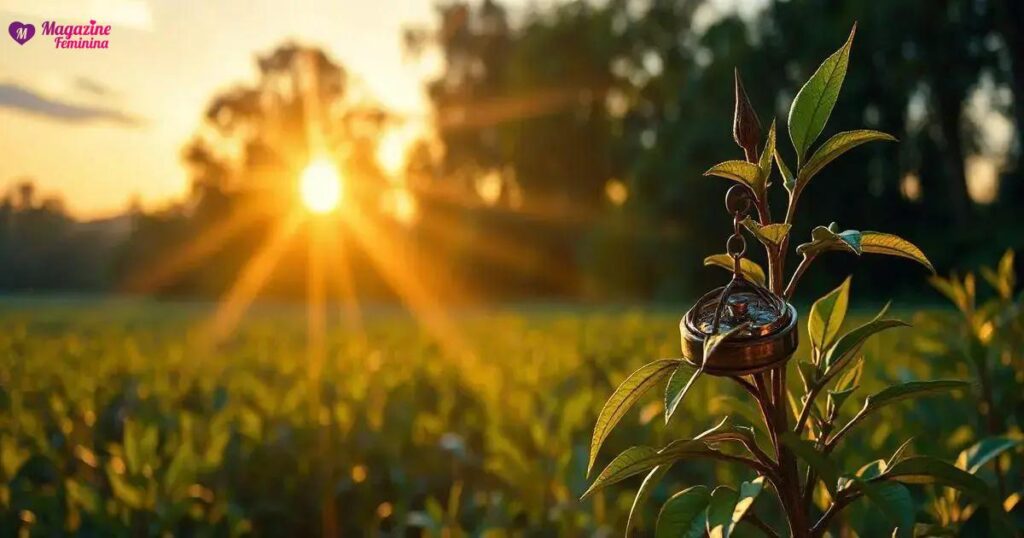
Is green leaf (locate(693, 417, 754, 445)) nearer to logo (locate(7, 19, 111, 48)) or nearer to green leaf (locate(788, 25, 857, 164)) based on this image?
green leaf (locate(788, 25, 857, 164))

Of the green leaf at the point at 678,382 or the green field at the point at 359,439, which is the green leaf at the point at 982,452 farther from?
the green leaf at the point at 678,382

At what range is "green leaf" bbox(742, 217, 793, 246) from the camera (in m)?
0.81

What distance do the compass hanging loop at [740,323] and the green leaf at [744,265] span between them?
0.04 metres

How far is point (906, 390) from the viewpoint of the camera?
90 centimetres

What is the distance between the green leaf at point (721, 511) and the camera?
0.83 metres

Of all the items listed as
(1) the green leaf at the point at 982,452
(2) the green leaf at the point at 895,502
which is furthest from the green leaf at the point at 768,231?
(1) the green leaf at the point at 982,452

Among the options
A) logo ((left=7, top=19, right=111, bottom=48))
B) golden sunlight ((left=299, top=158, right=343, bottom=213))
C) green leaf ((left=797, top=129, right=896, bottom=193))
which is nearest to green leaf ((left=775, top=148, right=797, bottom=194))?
green leaf ((left=797, top=129, right=896, bottom=193))

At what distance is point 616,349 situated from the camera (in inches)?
197

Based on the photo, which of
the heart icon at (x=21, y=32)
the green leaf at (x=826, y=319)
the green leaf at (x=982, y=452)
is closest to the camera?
the green leaf at (x=826, y=319)

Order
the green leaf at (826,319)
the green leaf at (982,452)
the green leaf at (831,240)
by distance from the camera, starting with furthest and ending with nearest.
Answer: the green leaf at (982,452) → the green leaf at (826,319) → the green leaf at (831,240)

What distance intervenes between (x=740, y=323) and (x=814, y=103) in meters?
0.25

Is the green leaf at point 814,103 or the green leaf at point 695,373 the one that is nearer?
the green leaf at point 695,373

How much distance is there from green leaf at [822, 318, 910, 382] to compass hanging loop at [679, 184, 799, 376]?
0.13m

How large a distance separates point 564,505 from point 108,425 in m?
2.62
